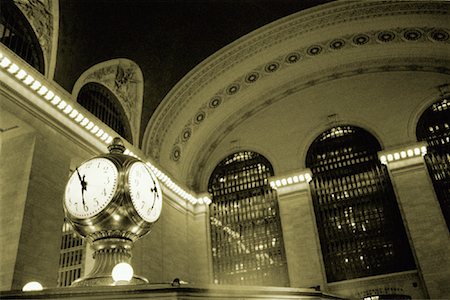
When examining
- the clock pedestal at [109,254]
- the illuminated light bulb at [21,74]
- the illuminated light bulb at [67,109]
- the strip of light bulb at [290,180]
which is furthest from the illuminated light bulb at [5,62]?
the strip of light bulb at [290,180]

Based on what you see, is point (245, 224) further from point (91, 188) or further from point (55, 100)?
point (91, 188)

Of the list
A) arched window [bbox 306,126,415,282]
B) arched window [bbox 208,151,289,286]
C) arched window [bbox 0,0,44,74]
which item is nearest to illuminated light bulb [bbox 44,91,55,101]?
arched window [bbox 0,0,44,74]

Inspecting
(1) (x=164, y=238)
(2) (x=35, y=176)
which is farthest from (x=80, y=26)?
(1) (x=164, y=238)

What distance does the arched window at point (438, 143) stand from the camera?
11.0m

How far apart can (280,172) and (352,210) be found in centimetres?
225

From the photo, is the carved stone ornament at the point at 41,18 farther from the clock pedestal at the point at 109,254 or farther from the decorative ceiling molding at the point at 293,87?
the clock pedestal at the point at 109,254

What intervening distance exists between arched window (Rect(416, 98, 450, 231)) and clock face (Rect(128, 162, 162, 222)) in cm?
1048

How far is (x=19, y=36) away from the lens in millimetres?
8211

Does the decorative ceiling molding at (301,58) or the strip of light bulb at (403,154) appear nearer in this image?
the strip of light bulb at (403,154)

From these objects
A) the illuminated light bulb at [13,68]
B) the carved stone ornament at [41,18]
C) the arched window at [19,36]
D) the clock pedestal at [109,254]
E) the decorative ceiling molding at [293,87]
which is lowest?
the clock pedestal at [109,254]

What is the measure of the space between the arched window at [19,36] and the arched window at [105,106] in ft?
5.03

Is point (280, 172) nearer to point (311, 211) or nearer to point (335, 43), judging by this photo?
point (311, 211)

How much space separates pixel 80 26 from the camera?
9195mm

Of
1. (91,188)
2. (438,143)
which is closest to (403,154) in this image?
(438,143)
